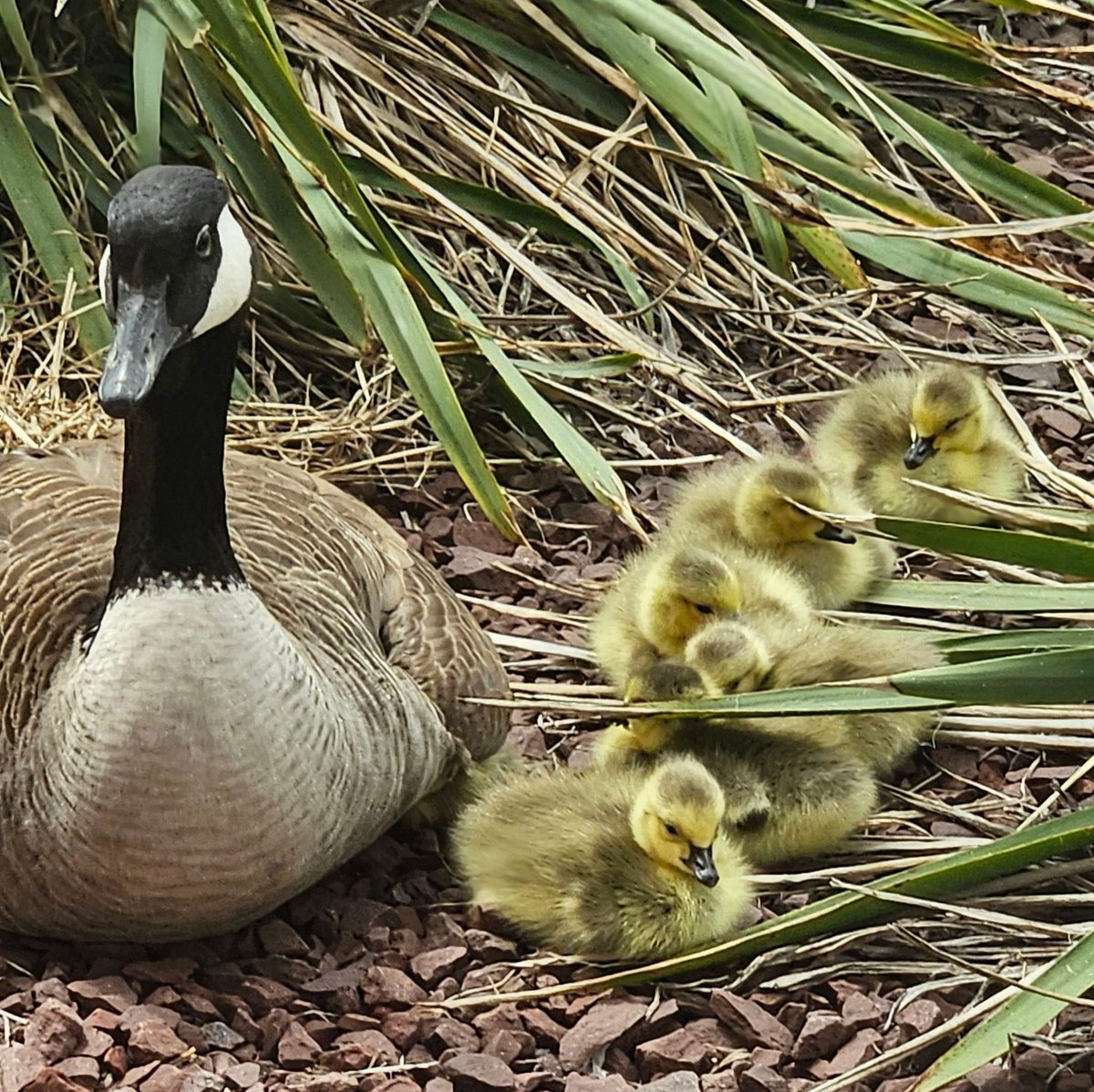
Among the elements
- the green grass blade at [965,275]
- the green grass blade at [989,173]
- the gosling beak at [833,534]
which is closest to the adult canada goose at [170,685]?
the gosling beak at [833,534]

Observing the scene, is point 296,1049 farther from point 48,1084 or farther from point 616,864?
point 616,864

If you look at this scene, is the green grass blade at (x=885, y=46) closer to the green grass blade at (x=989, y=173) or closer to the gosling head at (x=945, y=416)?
the green grass blade at (x=989, y=173)

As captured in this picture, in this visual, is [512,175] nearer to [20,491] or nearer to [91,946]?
[20,491]

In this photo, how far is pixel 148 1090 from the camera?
216 cm

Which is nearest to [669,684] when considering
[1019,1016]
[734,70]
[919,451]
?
[1019,1016]

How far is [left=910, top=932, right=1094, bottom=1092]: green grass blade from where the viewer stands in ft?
6.66

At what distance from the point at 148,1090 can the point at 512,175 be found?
1942 millimetres

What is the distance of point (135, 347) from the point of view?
2.04 meters

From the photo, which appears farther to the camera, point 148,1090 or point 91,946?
point 91,946

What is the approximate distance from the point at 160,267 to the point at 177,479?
A: 9.8 inches

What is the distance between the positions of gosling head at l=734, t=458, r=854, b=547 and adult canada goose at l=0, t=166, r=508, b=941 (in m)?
0.73

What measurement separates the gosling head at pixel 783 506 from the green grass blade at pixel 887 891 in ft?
2.30

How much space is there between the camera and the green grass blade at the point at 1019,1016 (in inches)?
79.9

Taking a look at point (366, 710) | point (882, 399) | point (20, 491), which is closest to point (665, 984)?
point (366, 710)
